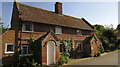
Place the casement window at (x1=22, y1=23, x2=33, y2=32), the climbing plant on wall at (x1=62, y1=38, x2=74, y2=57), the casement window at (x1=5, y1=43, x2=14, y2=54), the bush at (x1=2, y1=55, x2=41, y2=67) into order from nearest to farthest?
the bush at (x1=2, y1=55, x2=41, y2=67)
the casement window at (x1=5, y1=43, x2=14, y2=54)
the casement window at (x1=22, y1=23, x2=33, y2=32)
the climbing plant on wall at (x1=62, y1=38, x2=74, y2=57)

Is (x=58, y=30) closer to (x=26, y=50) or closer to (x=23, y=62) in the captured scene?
(x=26, y=50)

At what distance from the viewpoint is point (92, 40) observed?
17.0 meters

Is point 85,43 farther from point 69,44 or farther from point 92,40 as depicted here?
point 69,44

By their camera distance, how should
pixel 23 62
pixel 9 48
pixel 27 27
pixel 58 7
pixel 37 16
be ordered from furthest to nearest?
pixel 58 7 < pixel 37 16 < pixel 27 27 < pixel 9 48 < pixel 23 62

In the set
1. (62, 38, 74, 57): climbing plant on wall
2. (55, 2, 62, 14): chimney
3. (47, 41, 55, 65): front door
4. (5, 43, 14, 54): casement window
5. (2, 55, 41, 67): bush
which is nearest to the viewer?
(2, 55, 41, 67): bush

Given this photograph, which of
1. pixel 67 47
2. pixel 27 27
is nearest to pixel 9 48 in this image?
pixel 27 27

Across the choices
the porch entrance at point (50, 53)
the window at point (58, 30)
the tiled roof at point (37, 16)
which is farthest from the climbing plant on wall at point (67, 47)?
the tiled roof at point (37, 16)

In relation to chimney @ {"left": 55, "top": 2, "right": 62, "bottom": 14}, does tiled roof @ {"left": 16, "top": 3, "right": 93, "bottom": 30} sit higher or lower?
lower

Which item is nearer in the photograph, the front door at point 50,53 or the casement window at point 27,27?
the front door at point 50,53

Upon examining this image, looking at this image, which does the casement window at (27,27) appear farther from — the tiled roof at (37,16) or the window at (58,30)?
the window at (58,30)

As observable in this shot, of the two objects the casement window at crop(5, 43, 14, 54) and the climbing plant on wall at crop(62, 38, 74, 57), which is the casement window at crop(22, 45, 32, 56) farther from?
the climbing plant on wall at crop(62, 38, 74, 57)

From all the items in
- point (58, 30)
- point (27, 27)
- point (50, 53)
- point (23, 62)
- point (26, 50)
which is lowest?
point (23, 62)

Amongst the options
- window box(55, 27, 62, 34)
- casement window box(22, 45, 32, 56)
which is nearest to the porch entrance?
casement window box(22, 45, 32, 56)

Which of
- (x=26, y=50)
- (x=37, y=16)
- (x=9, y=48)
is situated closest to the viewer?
(x=9, y=48)
